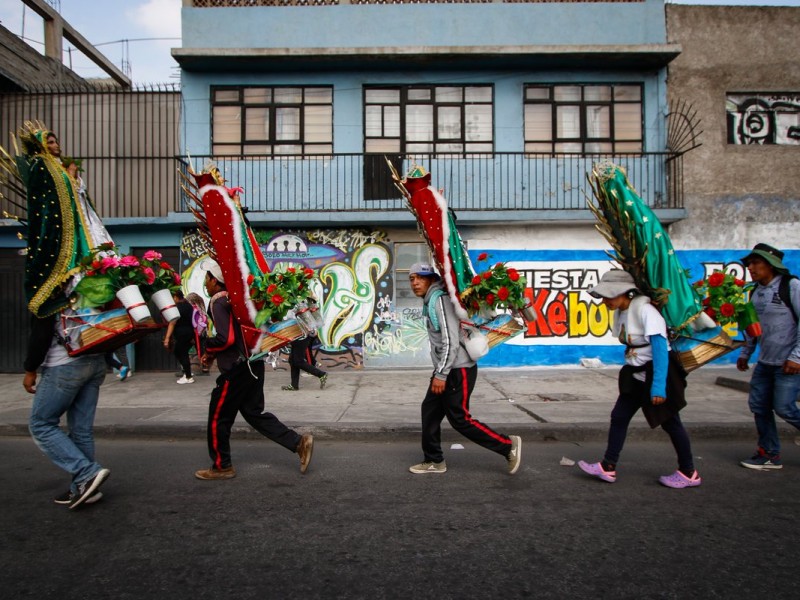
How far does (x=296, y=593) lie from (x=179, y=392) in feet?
23.6

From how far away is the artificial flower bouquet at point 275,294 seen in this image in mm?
4578

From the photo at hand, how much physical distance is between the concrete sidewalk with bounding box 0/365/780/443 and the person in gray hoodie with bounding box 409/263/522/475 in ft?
5.25

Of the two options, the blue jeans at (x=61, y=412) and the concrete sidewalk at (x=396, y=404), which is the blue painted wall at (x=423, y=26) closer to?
the concrete sidewalk at (x=396, y=404)

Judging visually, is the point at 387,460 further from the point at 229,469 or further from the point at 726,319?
the point at 726,319

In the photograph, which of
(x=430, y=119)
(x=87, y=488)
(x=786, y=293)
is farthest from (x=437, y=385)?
(x=430, y=119)

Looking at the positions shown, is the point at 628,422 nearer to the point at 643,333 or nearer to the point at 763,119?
the point at 643,333

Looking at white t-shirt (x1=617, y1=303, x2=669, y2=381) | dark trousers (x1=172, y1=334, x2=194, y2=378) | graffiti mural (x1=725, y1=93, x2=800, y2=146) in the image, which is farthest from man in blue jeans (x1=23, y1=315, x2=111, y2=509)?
graffiti mural (x1=725, y1=93, x2=800, y2=146)

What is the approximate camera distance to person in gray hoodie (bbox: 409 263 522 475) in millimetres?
4621

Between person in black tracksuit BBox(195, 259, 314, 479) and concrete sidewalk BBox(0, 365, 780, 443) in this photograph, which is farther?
concrete sidewalk BBox(0, 365, 780, 443)

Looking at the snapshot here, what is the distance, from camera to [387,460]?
542 centimetres

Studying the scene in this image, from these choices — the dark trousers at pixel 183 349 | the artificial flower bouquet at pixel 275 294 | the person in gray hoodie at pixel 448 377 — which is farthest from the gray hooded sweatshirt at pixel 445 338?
the dark trousers at pixel 183 349

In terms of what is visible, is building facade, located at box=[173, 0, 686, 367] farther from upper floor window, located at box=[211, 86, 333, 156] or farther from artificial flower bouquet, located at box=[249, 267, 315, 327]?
artificial flower bouquet, located at box=[249, 267, 315, 327]

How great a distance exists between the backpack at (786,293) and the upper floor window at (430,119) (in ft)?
26.4

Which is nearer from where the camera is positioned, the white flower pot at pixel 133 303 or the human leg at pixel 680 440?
the white flower pot at pixel 133 303
